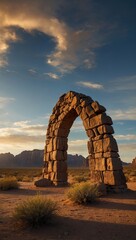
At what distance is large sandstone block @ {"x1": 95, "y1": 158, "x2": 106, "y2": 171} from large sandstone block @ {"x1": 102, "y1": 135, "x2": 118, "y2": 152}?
540 millimetres

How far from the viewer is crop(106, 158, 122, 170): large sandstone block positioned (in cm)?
1020

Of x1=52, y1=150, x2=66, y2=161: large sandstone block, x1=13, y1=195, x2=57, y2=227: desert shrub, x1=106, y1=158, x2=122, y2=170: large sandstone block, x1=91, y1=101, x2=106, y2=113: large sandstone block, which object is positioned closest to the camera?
x1=13, y1=195, x2=57, y2=227: desert shrub

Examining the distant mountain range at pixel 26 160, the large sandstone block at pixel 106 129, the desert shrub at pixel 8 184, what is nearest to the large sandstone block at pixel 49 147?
the desert shrub at pixel 8 184

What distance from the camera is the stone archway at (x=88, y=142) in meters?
10.4

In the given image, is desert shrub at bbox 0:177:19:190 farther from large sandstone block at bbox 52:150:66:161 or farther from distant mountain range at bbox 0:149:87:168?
distant mountain range at bbox 0:149:87:168

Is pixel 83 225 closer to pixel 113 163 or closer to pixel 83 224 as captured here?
pixel 83 224

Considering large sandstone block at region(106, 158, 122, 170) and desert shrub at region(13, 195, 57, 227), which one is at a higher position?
large sandstone block at region(106, 158, 122, 170)

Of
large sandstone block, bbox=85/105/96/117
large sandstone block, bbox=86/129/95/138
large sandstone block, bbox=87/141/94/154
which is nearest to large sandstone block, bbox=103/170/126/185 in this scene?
large sandstone block, bbox=87/141/94/154

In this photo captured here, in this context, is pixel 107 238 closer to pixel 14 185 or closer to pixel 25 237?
pixel 25 237

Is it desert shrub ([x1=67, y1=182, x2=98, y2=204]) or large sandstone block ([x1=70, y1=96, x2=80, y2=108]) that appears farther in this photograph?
large sandstone block ([x1=70, y1=96, x2=80, y2=108])

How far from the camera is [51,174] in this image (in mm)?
14438

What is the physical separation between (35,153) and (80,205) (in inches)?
4324

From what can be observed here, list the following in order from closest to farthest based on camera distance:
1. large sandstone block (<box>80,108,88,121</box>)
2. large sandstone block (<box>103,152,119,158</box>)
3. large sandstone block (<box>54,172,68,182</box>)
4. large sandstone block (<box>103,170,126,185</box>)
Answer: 1. large sandstone block (<box>103,170,126,185</box>)
2. large sandstone block (<box>103,152,119,158</box>)
3. large sandstone block (<box>80,108,88,121</box>)
4. large sandstone block (<box>54,172,68,182</box>)

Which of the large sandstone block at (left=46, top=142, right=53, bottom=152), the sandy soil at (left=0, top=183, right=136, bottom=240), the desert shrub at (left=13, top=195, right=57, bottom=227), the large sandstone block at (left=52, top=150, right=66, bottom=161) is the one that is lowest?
the sandy soil at (left=0, top=183, right=136, bottom=240)
